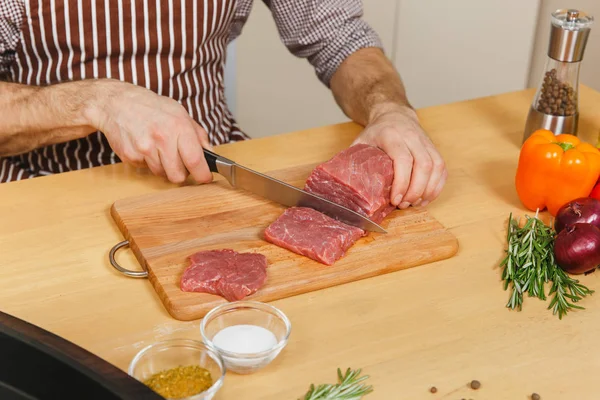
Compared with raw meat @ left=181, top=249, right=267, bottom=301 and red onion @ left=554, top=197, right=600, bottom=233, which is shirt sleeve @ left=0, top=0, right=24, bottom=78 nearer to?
raw meat @ left=181, top=249, right=267, bottom=301

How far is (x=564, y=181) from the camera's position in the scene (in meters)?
1.61

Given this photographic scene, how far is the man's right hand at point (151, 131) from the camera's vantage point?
5.22 feet

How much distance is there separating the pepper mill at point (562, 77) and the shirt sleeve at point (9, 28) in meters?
1.26

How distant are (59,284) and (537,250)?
0.88 meters

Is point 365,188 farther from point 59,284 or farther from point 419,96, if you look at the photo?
point 419,96

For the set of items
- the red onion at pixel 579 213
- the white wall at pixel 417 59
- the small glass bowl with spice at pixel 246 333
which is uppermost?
the red onion at pixel 579 213

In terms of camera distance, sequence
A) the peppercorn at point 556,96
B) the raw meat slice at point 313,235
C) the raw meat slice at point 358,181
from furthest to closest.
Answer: the peppercorn at point 556,96 < the raw meat slice at point 358,181 < the raw meat slice at point 313,235

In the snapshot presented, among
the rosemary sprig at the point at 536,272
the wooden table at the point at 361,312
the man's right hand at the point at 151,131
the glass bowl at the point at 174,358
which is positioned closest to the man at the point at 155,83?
the man's right hand at the point at 151,131

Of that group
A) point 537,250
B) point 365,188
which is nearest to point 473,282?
point 537,250

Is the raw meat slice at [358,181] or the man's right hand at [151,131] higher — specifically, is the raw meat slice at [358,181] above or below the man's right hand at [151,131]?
below

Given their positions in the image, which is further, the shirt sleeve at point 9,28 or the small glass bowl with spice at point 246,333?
the shirt sleeve at point 9,28

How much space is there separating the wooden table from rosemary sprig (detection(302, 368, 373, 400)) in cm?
2

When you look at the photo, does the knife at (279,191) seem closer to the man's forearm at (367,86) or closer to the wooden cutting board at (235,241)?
the wooden cutting board at (235,241)

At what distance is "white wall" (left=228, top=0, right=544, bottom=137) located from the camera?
3297 mm
